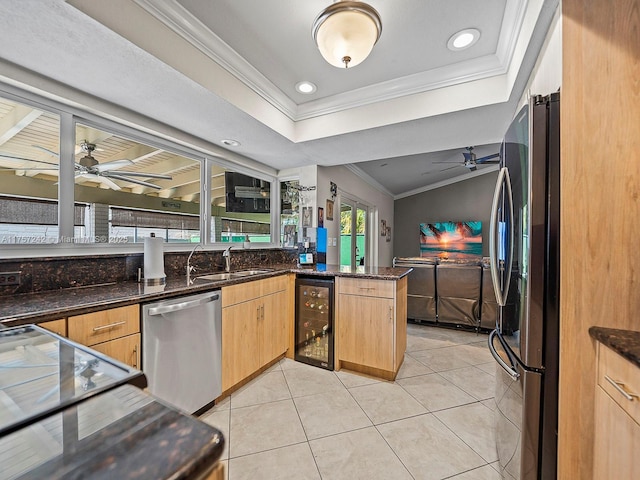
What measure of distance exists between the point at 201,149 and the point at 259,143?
575 millimetres

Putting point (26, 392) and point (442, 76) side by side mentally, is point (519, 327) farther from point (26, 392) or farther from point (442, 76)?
point (442, 76)

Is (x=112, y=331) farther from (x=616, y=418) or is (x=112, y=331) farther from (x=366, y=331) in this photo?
(x=616, y=418)

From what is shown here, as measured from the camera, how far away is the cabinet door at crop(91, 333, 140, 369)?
1442mm

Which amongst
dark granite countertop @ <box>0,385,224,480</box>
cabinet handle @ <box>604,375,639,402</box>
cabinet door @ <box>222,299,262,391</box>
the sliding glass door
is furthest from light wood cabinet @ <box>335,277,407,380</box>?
the sliding glass door

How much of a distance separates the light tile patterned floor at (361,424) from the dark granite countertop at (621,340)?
1045mm

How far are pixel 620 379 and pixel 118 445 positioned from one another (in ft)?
4.38

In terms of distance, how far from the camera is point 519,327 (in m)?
1.27

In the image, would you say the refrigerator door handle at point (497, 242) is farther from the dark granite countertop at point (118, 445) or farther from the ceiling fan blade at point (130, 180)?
the ceiling fan blade at point (130, 180)

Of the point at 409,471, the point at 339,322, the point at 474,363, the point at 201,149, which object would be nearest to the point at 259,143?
the point at 201,149

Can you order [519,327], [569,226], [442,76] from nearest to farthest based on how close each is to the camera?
[569,226] → [519,327] → [442,76]

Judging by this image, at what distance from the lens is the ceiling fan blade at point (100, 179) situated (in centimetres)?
201

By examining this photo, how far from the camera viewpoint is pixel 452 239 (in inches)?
288

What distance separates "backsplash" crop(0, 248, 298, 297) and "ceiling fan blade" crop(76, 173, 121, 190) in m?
0.55

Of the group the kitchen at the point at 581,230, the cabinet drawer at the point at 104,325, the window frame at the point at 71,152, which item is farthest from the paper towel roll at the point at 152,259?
the kitchen at the point at 581,230
